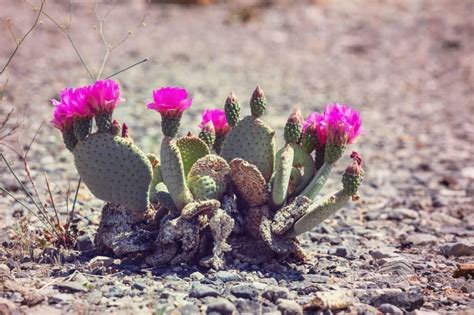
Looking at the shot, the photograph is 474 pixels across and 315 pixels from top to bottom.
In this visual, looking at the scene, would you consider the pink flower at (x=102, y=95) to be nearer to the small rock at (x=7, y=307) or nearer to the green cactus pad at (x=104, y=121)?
the green cactus pad at (x=104, y=121)

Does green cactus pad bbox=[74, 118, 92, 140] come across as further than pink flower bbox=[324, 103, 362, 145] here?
No

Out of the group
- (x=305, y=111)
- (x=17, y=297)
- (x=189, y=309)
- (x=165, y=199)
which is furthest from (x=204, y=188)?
(x=305, y=111)

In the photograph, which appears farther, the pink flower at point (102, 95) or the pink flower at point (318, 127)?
the pink flower at point (318, 127)

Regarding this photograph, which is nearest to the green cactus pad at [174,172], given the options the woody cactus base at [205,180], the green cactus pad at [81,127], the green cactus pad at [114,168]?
the woody cactus base at [205,180]

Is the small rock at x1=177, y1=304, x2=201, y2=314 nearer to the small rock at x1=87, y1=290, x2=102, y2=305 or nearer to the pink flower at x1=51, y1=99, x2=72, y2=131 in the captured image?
the small rock at x1=87, y1=290, x2=102, y2=305

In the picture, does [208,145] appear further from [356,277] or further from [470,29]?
[470,29]

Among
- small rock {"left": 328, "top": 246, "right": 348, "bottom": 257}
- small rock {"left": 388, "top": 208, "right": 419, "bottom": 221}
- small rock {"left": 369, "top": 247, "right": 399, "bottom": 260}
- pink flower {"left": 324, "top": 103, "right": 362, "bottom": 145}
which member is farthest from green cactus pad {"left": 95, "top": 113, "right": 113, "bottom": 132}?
small rock {"left": 388, "top": 208, "right": 419, "bottom": 221}

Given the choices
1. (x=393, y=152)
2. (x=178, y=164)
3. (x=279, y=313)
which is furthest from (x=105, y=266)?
(x=393, y=152)
